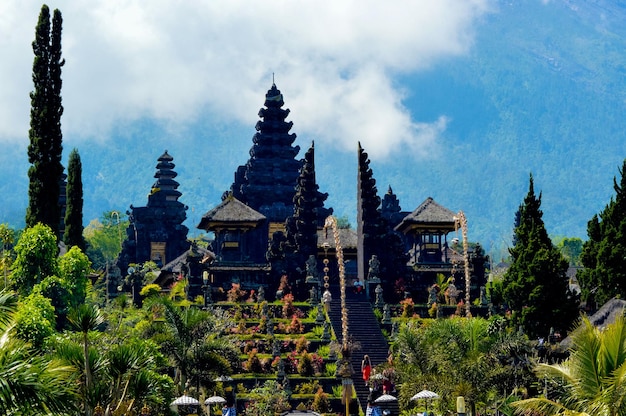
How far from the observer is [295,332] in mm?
64438

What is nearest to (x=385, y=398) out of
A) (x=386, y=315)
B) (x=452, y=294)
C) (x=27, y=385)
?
(x=386, y=315)

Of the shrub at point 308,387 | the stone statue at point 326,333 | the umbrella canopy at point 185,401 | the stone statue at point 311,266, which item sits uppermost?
the stone statue at point 311,266

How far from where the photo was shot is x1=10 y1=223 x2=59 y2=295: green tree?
190 ft

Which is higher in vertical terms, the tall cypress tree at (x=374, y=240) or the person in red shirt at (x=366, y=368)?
the tall cypress tree at (x=374, y=240)

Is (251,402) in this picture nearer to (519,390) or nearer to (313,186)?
(519,390)

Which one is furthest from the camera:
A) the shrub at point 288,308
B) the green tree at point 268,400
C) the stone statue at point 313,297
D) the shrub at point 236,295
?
the shrub at point 236,295

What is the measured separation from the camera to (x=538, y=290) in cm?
5762

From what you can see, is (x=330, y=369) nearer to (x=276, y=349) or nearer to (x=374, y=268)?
(x=276, y=349)

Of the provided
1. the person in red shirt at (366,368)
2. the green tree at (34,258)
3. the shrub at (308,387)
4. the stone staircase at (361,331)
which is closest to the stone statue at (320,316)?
the stone staircase at (361,331)

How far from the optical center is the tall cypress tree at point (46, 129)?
62.4m

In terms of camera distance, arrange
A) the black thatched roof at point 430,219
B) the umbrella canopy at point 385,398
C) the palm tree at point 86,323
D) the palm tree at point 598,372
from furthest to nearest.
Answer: the black thatched roof at point 430,219 < the umbrella canopy at point 385,398 < the palm tree at point 86,323 < the palm tree at point 598,372

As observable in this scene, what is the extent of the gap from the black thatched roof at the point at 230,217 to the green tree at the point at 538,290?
2180cm

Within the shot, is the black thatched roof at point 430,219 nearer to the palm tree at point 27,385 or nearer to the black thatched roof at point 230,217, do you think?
the black thatched roof at point 230,217

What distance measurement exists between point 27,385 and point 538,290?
35.4 m
